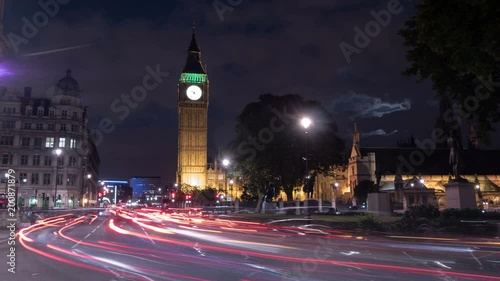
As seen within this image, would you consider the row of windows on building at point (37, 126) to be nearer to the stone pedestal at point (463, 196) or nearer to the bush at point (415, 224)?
the stone pedestal at point (463, 196)

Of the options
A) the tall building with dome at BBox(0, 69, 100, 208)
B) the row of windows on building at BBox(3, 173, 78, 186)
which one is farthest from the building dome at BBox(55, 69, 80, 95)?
the row of windows on building at BBox(3, 173, 78, 186)

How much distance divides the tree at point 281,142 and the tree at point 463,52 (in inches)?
1279

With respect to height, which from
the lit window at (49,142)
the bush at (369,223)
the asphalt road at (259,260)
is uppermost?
the lit window at (49,142)

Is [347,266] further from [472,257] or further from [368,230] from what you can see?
[368,230]

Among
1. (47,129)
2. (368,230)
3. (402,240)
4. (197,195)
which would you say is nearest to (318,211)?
(368,230)

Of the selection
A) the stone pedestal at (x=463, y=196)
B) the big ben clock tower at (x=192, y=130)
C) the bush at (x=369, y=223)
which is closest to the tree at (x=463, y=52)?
the bush at (x=369, y=223)

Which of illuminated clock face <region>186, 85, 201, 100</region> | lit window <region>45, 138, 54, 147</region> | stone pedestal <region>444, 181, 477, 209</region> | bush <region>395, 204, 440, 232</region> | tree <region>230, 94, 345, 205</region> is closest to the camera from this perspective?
bush <region>395, 204, 440, 232</region>

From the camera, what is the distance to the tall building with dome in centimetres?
8300

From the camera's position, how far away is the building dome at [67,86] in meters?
89.8

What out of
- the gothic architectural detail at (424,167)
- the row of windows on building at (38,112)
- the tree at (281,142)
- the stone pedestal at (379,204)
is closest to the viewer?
the stone pedestal at (379,204)

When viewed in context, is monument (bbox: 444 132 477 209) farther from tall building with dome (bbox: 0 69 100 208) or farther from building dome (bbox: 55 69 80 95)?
building dome (bbox: 55 69 80 95)

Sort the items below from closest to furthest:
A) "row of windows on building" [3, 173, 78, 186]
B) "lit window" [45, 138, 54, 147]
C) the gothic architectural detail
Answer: "row of windows on building" [3, 173, 78, 186] → "lit window" [45, 138, 54, 147] → the gothic architectural detail

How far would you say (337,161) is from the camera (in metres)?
53.2

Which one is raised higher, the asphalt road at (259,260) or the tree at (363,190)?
the tree at (363,190)
